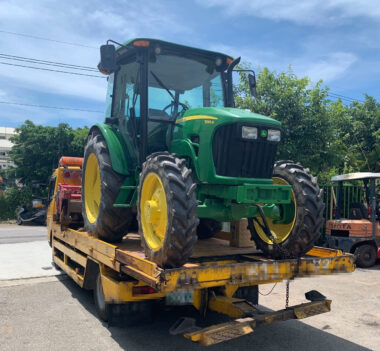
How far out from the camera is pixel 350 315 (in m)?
5.81

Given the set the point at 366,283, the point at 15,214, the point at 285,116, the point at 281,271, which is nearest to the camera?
the point at 281,271

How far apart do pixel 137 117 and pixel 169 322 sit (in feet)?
8.99

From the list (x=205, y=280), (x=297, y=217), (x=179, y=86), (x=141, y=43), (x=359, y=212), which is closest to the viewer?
(x=205, y=280)

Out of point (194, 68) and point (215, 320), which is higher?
point (194, 68)

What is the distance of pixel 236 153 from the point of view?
15.0 ft

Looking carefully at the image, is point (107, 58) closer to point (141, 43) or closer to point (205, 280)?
point (141, 43)

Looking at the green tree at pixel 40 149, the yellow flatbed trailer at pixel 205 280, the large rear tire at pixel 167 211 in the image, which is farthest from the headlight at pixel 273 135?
the green tree at pixel 40 149

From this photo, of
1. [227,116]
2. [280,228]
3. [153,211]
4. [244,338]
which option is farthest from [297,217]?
[153,211]

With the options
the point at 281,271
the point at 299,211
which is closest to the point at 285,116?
the point at 299,211

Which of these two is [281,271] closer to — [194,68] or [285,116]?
[194,68]

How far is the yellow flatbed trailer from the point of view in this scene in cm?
364

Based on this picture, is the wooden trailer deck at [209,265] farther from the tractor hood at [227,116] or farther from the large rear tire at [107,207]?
the tractor hood at [227,116]

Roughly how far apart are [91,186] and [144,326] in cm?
232

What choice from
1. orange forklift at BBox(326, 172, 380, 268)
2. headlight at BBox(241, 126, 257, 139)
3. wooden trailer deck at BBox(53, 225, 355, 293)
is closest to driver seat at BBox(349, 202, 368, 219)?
orange forklift at BBox(326, 172, 380, 268)
